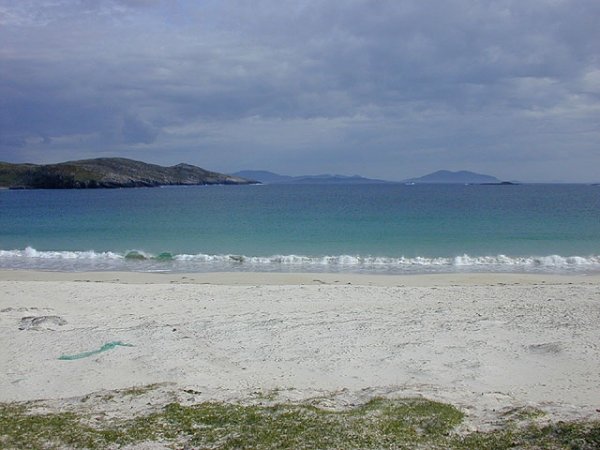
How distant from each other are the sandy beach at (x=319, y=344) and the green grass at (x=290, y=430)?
1.82ft

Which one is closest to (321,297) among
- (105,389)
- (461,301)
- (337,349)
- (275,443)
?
(461,301)

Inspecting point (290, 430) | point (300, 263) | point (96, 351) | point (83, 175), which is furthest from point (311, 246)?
point (83, 175)

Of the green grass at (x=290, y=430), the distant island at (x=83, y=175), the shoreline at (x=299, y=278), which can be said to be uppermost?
the distant island at (x=83, y=175)

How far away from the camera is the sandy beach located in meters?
6.87

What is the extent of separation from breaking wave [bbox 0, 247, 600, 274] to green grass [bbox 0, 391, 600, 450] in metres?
14.9

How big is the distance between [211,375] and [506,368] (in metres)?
4.15

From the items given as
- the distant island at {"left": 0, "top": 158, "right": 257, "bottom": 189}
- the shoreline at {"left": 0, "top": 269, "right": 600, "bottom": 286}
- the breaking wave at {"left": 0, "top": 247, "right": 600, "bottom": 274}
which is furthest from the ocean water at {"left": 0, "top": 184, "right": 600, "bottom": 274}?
the distant island at {"left": 0, "top": 158, "right": 257, "bottom": 189}

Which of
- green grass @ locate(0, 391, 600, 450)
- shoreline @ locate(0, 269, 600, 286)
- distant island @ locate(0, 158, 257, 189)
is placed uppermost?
distant island @ locate(0, 158, 257, 189)

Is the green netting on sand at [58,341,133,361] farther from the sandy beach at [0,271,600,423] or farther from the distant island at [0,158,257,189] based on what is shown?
the distant island at [0,158,257,189]

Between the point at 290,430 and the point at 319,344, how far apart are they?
3.77 m

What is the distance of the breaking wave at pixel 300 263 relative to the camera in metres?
21.4

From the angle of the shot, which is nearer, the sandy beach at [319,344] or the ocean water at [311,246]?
the sandy beach at [319,344]

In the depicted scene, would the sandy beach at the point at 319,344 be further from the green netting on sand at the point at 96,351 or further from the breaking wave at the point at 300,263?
the breaking wave at the point at 300,263

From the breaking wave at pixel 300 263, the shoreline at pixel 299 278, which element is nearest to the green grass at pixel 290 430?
the shoreline at pixel 299 278
